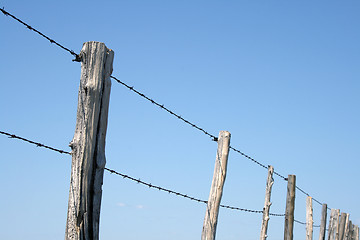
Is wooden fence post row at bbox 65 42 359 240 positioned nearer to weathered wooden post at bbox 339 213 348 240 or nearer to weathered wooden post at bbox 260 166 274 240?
weathered wooden post at bbox 260 166 274 240

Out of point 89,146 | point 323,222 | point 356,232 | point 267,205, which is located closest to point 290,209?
point 267,205

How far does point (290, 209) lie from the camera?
11.1 meters

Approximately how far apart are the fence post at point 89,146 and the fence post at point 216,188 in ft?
9.48

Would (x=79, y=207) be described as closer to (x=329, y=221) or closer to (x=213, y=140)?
(x=213, y=140)

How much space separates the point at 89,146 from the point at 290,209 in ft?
23.8

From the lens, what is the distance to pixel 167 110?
6746 millimetres

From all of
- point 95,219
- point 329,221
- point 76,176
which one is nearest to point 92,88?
point 76,176

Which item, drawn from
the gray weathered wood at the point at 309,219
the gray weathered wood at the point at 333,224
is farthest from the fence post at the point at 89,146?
the gray weathered wood at the point at 333,224

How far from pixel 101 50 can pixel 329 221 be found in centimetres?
1273

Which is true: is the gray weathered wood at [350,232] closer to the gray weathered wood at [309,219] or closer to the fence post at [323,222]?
the fence post at [323,222]

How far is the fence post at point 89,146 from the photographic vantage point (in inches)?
179

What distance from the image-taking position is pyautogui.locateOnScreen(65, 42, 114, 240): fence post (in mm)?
4543

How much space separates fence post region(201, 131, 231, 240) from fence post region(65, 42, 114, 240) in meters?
2.89

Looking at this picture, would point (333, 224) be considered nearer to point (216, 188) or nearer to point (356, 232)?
point (356, 232)
